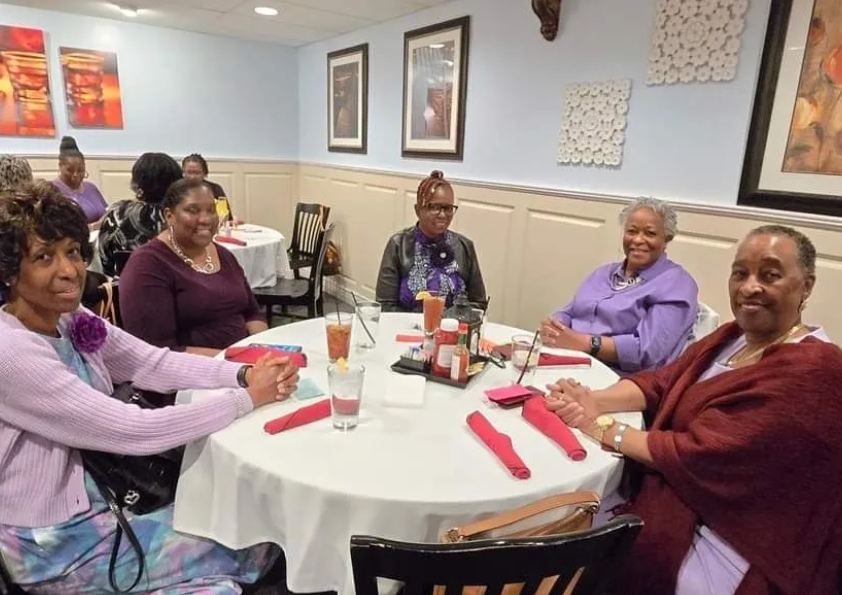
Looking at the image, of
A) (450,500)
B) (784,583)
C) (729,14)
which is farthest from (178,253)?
(729,14)

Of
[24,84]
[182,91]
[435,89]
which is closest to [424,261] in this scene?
[435,89]

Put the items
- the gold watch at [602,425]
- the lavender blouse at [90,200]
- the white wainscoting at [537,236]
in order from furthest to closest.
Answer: the lavender blouse at [90,200], the white wainscoting at [537,236], the gold watch at [602,425]

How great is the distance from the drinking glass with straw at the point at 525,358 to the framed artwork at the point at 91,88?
4.95 m

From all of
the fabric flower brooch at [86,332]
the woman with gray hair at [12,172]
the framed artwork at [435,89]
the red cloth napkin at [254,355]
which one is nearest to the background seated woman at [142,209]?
the woman with gray hair at [12,172]

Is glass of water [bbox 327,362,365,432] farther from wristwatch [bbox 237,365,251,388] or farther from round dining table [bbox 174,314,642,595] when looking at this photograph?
wristwatch [bbox 237,365,251,388]

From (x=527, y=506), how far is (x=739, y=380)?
580 millimetres

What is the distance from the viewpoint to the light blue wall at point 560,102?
2.50m

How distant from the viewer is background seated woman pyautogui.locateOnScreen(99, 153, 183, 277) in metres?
2.82

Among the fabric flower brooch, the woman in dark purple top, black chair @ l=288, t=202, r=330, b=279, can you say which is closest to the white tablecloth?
black chair @ l=288, t=202, r=330, b=279

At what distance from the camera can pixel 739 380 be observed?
1.21 metres

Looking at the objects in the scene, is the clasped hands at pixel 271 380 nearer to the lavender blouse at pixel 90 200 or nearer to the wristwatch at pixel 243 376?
the wristwatch at pixel 243 376

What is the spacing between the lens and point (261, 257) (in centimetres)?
364

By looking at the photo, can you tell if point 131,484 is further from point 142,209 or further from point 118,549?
point 142,209

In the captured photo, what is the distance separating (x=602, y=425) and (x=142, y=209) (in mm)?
2576
